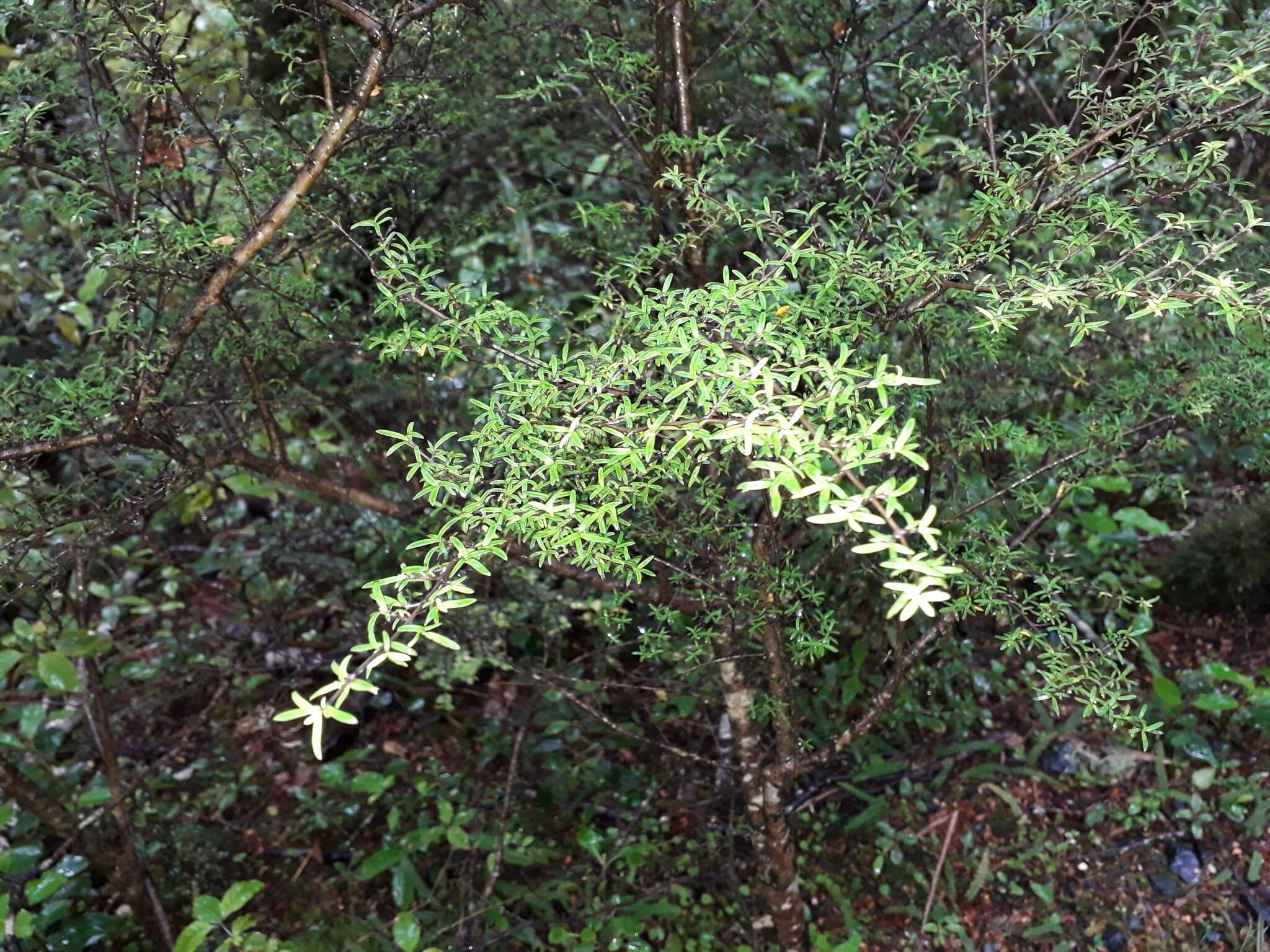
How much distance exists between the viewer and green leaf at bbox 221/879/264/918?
2.42 meters

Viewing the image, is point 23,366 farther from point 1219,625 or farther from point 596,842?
point 1219,625

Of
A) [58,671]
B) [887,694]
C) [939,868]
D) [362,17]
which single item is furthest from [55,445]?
[939,868]

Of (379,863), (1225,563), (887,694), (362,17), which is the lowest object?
(1225,563)

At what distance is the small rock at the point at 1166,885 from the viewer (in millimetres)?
2691

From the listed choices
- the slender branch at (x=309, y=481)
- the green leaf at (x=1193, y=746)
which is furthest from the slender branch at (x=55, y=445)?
the green leaf at (x=1193, y=746)

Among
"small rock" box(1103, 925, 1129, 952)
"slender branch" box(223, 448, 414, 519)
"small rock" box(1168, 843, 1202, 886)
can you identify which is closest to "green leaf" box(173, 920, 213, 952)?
"slender branch" box(223, 448, 414, 519)

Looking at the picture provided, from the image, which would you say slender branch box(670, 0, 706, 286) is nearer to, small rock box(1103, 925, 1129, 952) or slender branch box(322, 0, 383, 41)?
slender branch box(322, 0, 383, 41)

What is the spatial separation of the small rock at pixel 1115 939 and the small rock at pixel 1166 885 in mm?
181

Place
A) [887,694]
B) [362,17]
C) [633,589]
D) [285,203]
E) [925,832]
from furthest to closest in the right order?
1. [925,832]
2. [887,694]
3. [633,589]
4. [285,203]
5. [362,17]

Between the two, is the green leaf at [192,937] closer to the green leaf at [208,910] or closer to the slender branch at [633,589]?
the green leaf at [208,910]

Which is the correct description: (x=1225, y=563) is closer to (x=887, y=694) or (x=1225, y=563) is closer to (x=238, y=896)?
(x=887, y=694)

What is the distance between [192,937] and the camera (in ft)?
7.75

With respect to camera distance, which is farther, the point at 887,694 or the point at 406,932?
the point at 406,932

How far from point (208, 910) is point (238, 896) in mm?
73
